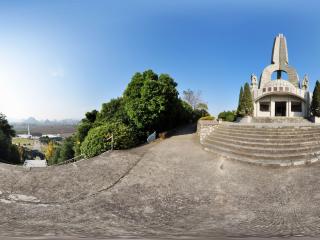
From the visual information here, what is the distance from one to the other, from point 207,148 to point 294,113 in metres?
22.5

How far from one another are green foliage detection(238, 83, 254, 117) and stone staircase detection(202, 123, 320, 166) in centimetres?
1419

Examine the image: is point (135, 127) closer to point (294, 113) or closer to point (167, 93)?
point (167, 93)

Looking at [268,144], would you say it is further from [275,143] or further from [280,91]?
[280,91]

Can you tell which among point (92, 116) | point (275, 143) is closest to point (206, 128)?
point (275, 143)

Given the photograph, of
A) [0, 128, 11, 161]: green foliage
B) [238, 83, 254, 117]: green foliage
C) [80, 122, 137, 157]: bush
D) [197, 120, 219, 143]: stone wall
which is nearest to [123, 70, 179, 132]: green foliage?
[197, 120, 219, 143]: stone wall

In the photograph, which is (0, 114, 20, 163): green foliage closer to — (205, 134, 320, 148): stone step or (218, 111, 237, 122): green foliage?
(218, 111, 237, 122): green foliage

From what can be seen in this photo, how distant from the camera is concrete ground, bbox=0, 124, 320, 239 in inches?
265

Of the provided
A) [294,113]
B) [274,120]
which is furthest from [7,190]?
[294,113]

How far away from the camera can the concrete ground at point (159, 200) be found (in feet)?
22.1

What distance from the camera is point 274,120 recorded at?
3095 centimetres

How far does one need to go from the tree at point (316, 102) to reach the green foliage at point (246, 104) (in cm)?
697

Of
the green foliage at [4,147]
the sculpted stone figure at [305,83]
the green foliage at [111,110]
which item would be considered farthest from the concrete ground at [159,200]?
the green foliage at [4,147]

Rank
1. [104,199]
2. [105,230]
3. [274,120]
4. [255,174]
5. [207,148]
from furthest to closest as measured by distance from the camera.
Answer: [274,120] < [207,148] < [255,174] < [104,199] < [105,230]

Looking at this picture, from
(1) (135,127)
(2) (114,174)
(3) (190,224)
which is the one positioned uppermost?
(1) (135,127)
